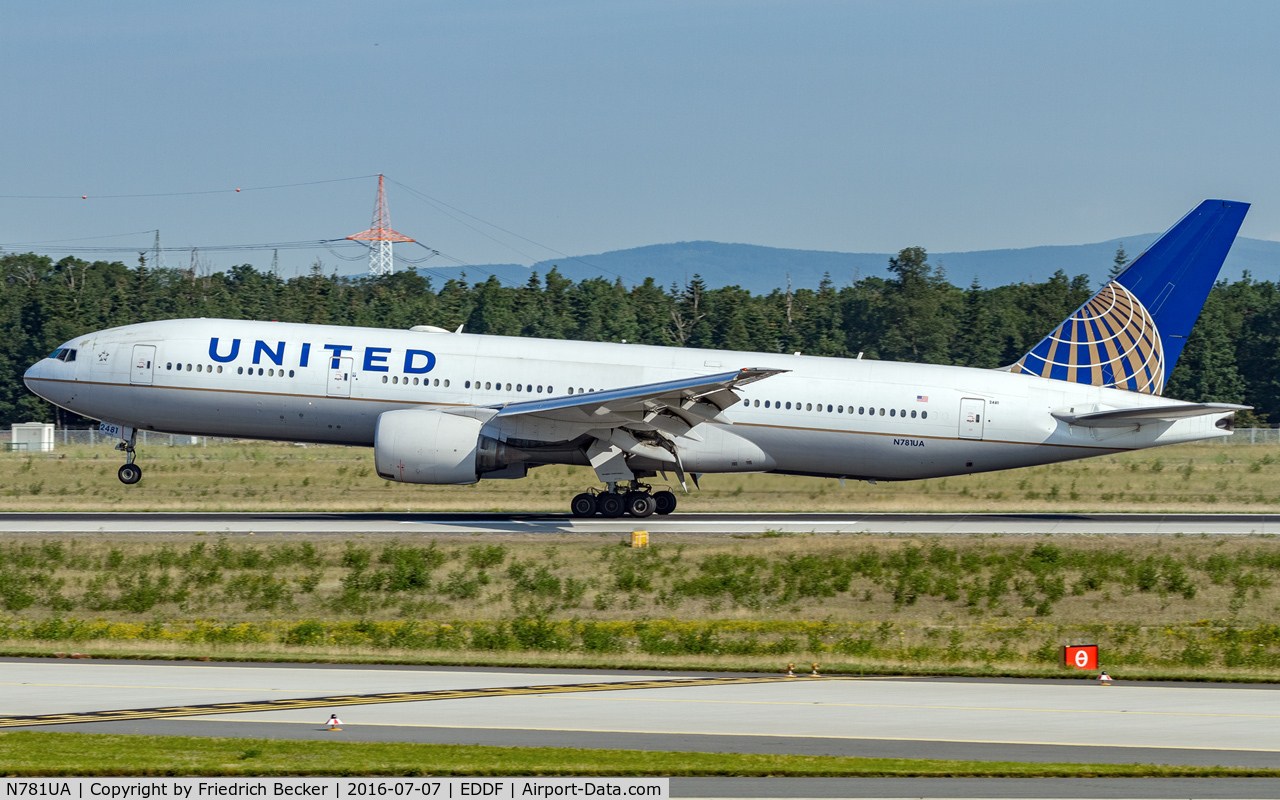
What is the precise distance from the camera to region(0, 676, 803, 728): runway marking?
46.4ft

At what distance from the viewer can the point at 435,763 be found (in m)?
12.3

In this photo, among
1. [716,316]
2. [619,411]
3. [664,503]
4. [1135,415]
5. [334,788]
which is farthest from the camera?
[716,316]

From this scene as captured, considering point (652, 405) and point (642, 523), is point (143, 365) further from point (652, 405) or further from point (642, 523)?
point (642, 523)

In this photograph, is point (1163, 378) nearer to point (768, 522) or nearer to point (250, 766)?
point (768, 522)

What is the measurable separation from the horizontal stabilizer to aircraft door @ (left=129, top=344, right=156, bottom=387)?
23854 mm

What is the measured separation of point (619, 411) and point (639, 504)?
3446mm

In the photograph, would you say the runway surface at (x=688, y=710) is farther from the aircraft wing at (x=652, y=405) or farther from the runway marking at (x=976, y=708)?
the aircraft wing at (x=652, y=405)

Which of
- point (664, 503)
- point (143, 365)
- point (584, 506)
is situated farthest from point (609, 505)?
point (143, 365)

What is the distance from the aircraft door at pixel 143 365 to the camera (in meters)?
32.9

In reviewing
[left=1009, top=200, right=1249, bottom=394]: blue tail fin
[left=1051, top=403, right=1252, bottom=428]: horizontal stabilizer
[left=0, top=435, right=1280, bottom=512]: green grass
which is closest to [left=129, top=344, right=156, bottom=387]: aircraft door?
[left=0, top=435, right=1280, bottom=512]: green grass

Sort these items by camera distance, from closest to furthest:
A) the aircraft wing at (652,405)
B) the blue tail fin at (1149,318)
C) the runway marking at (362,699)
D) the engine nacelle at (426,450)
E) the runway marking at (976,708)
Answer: the runway marking at (362,699) < the runway marking at (976,708) < the aircraft wing at (652,405) < the engine nacelle at (426,450) < the blue tail fin at (1149,318)

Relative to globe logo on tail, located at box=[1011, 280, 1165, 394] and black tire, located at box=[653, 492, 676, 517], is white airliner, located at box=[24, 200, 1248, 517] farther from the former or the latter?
globe logo on tail, located at box=[1011, 280, 1165, 394]

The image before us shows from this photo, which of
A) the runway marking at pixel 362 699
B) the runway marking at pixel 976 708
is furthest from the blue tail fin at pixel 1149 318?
the runway marking at pixel 976 708

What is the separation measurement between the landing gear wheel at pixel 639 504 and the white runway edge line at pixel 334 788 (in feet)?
70.0
